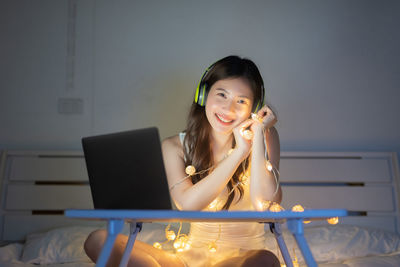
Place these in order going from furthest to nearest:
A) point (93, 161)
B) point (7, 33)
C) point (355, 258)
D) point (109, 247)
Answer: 1. point (7, 33)
2. point (355, 258)
3. point (93, 161)
4. point (109, 247)

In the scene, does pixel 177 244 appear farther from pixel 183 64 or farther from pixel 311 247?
pixel 183 64

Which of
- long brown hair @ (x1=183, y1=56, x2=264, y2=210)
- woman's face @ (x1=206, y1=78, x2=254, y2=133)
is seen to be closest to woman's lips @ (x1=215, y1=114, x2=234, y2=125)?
woman's face @ (x1=206, y1=78, x2=254, y2=133)

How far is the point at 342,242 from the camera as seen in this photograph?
1948 millimetres

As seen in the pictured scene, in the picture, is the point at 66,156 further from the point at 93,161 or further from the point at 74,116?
the point at 93,161

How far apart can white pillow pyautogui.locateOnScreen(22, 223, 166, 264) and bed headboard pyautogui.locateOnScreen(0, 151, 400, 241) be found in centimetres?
28

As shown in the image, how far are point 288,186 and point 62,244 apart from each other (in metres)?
1.31

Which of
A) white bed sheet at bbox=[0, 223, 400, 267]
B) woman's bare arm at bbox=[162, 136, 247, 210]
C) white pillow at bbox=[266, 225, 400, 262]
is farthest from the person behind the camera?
white pillow at bbox=[266, 225, 400, 262]

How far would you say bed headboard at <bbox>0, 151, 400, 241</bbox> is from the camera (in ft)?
7.63

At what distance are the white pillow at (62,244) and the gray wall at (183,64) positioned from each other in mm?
662

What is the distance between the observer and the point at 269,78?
2.61 metres

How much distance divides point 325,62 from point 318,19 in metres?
0.29

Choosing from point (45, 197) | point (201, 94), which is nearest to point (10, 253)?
point (45, 197)

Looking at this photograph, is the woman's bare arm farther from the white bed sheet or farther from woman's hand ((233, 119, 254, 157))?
the white bed sheet

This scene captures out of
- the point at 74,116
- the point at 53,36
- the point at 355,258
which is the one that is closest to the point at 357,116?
the point at 355,258
